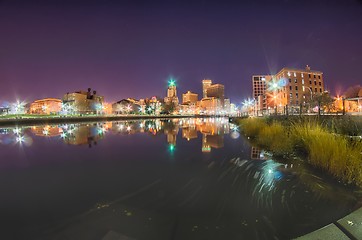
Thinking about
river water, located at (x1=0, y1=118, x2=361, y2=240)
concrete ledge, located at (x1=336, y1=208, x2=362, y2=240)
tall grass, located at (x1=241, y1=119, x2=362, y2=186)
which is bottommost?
river water, located at (x1=0, y1=118, x2=361, y2=240)

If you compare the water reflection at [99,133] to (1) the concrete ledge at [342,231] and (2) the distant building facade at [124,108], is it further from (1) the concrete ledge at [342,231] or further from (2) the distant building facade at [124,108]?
(2) the distant building facade at [124,108]

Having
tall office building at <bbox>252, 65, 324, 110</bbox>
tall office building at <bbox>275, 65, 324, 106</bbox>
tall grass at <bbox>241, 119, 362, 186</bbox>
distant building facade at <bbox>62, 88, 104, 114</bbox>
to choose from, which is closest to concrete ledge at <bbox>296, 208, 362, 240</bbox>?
tall grass at <bbox>241, 119, 362, 186</bbox>

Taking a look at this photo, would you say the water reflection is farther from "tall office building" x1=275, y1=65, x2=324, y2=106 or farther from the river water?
"tall office building" x1=275, y1=65, x2=324, y2=106

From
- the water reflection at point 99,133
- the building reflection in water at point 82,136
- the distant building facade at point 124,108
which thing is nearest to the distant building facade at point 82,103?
the distant building facade at point 124,108

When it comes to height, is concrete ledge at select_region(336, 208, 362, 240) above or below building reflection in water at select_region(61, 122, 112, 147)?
below

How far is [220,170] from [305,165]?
11.1 ft

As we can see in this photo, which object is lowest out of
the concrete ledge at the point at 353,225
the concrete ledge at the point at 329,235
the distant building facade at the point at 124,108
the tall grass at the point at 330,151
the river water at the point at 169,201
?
the river water at the point at 169,201

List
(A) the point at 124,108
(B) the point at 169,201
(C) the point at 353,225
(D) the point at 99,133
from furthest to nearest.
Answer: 1. (A) the point at 124,108
2. (D) the point at 99,133
3. (B) the point at 169,201
4. (C) the point at 353,225

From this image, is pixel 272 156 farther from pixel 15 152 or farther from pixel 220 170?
pixel 15 152

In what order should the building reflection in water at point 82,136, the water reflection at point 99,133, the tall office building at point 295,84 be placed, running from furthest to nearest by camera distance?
the tall office building at point 295,84, the water reflection at point 99,133, the building reflection in water at point 82,136

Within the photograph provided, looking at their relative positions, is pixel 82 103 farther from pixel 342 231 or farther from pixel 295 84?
pixel 342 231

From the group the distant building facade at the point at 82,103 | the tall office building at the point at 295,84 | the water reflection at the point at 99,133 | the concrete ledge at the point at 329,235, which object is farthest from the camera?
the distant building facade at the point at 82,103

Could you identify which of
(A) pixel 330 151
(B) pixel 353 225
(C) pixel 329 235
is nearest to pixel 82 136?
(A) pixel 330 151

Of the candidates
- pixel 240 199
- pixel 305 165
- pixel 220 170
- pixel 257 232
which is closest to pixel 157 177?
pixel 220 170
